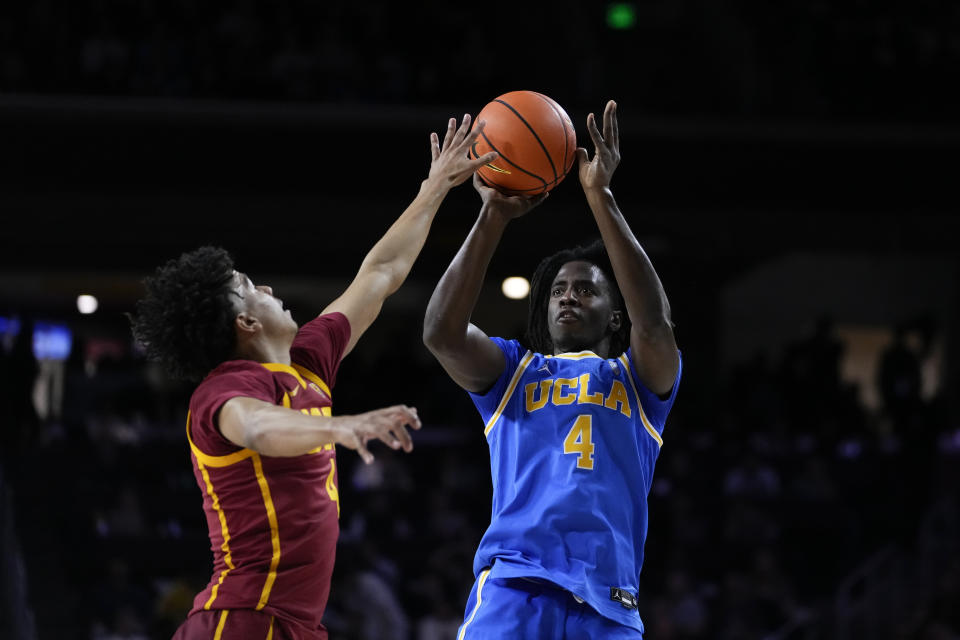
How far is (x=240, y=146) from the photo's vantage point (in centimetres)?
1155

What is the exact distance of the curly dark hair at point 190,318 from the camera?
3488 mm

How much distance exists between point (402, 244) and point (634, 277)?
0.92 m

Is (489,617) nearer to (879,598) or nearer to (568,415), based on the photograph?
(568,415)

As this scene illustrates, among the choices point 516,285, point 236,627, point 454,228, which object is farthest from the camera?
point 516,285

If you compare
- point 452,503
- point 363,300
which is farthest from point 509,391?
point 452,503

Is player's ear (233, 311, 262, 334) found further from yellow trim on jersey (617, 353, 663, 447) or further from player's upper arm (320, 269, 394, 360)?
yellow trim on jersey (617, 353, 663, 447)

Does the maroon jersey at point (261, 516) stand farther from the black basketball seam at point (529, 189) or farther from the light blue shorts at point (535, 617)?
the black basketball seam at point (529, 189)

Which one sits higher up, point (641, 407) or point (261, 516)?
point (641, 407)

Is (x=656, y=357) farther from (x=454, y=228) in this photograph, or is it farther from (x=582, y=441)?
(x=454, y=228)

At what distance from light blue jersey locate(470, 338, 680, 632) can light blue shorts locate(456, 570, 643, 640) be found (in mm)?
41

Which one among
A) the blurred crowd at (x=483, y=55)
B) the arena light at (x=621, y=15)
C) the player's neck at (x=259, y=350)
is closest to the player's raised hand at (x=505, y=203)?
the player's neck at (x=259, y=350)

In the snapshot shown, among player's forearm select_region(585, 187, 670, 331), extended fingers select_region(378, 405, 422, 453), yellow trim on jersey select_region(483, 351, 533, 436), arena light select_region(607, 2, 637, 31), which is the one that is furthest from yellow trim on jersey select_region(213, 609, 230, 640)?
arena light select_region(607, 2, 637, 31)

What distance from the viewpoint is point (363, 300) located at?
4223 mm

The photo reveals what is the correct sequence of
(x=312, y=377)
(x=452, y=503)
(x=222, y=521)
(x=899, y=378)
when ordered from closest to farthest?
(x=222, y=521) → (x=312, y=377) → (x=452, y=503) → (x=899, y=378)
